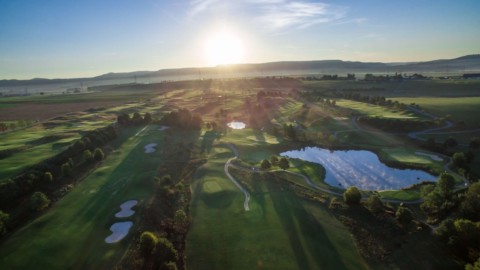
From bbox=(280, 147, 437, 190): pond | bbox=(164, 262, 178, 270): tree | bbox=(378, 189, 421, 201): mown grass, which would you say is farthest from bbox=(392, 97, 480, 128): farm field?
bbox=(164, 262, 178, 270): tree

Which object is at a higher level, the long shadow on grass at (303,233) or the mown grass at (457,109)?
the mown grass at (457,109)

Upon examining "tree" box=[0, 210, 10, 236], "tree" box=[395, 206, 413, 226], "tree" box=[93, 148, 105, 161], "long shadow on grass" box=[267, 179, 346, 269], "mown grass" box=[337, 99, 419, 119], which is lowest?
"long shadow on grass" box=[267, 179, 346, 269]

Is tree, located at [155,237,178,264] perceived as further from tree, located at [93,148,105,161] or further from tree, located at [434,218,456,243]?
tree, located at [93,148,105,161]

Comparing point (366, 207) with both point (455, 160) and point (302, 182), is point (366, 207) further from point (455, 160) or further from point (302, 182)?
point (455, 160)

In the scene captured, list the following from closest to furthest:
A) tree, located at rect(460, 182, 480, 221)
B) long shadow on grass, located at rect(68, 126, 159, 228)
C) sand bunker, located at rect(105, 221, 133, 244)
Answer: sand bunker, located at rect(105, 221, 133, 244) < tree, located at rect(460, 182, 480, 221) < long shadow on grass, located at rect(68, 126, 159, 228)

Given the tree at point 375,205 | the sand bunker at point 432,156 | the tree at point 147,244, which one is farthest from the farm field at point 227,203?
the tree at point 147,244

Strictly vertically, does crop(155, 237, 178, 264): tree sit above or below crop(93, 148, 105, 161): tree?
below

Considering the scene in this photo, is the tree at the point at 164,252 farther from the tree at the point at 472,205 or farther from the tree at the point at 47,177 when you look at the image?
the tree at the point at 472,205

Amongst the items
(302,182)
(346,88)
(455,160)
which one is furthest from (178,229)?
(346,88)
